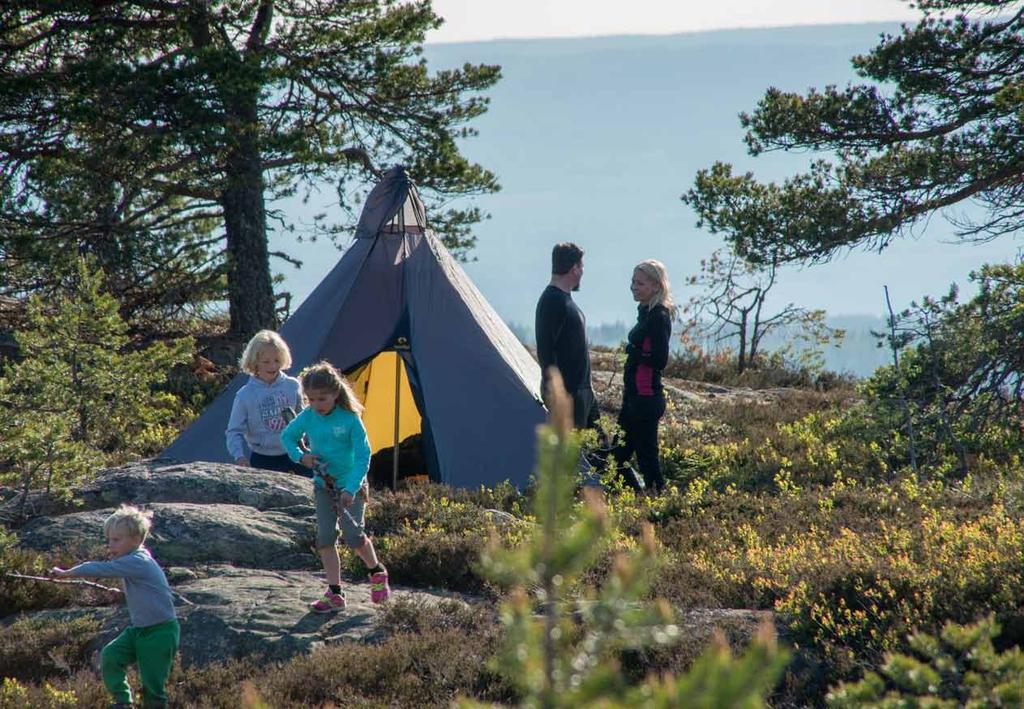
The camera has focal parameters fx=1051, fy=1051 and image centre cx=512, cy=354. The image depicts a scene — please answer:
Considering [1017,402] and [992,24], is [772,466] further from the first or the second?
[992,24]

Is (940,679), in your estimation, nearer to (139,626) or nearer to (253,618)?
(139,626)

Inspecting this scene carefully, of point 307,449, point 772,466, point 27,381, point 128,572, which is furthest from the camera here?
point 772,466

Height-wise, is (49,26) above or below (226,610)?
above

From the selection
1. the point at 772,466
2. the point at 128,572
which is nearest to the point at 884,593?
the point at 128,572

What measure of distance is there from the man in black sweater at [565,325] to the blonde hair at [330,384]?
2.95 meters

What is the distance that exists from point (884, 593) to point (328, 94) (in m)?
11.9

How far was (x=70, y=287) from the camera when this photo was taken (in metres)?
13.5

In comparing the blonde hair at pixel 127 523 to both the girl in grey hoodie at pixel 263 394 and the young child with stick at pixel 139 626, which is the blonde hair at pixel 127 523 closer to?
the young child with stick at pixel 139 626

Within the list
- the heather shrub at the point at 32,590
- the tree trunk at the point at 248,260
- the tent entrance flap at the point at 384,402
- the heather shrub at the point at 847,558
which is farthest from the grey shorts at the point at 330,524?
the tree trunk at the point at 248,260

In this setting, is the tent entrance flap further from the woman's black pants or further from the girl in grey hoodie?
the girl in grey hoodie

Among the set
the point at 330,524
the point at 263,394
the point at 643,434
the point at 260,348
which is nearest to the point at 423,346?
the point at 643,434

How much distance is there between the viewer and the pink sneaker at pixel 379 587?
650 cm

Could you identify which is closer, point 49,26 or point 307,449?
point 307,449

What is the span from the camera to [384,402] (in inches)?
483
